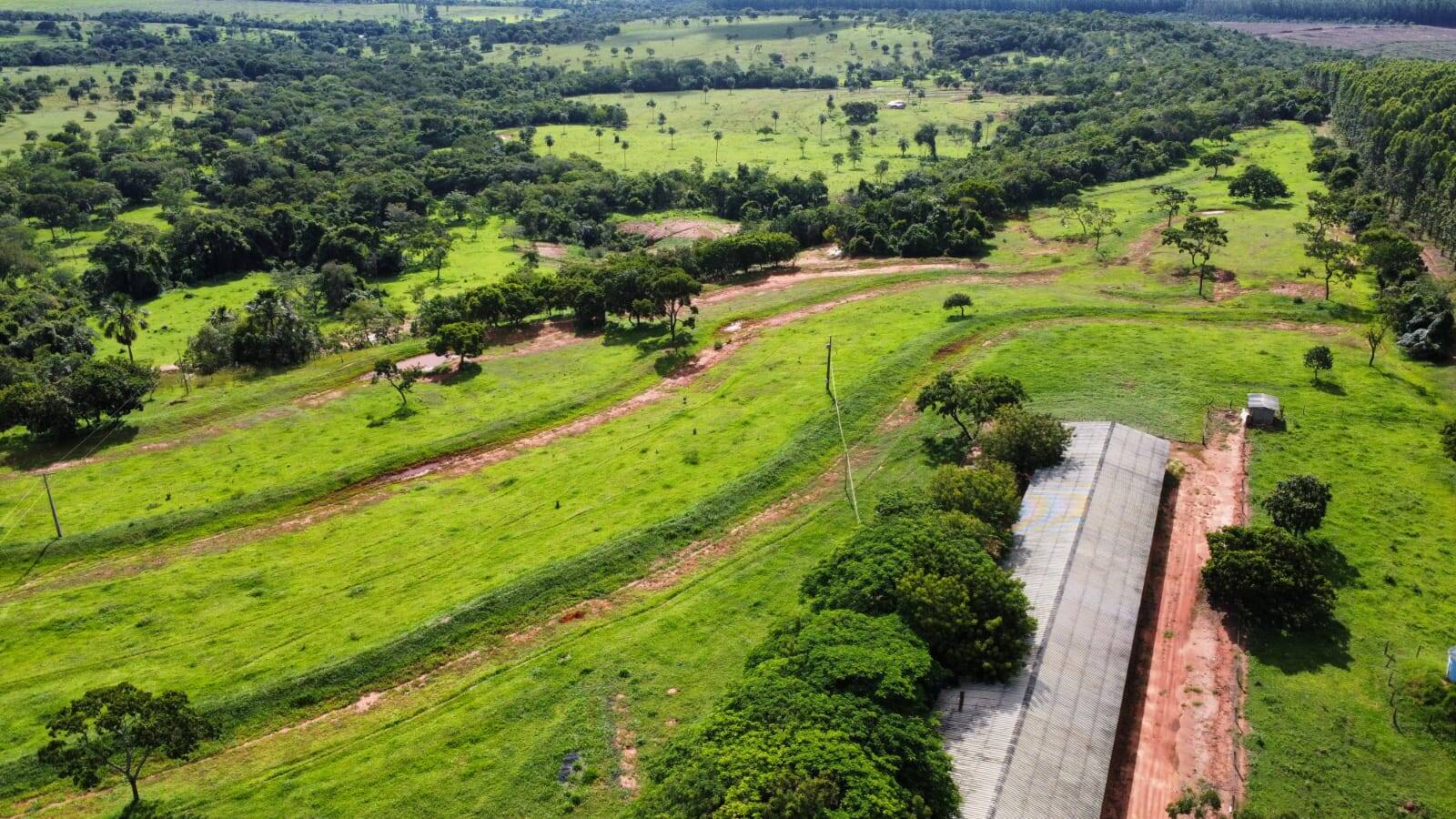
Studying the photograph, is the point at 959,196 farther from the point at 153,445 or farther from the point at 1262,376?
the point at 153,445

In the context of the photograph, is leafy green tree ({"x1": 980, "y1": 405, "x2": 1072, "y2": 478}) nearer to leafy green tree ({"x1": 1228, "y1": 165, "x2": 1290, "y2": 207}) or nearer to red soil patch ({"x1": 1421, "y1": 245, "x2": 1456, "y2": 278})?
red soil patch ({"x1": 1421, "y1": 245, "x2": 1456, "y2": 278})

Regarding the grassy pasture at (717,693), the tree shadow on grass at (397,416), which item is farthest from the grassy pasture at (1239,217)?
the tree shadow on grass at (397,416)

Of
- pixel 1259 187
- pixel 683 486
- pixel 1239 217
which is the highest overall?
pixel 1259 187

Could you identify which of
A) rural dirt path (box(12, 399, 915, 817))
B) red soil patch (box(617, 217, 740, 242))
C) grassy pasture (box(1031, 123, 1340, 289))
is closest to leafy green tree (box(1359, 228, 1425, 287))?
grassy pasture (box(1031, 123, 1340, 289))

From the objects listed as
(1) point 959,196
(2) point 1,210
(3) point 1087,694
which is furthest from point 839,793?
(2) point 1,210

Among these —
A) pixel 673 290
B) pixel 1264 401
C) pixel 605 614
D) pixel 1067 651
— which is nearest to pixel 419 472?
pixel 605 614

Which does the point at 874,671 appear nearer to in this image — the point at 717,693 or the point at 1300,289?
the point at 717,693
